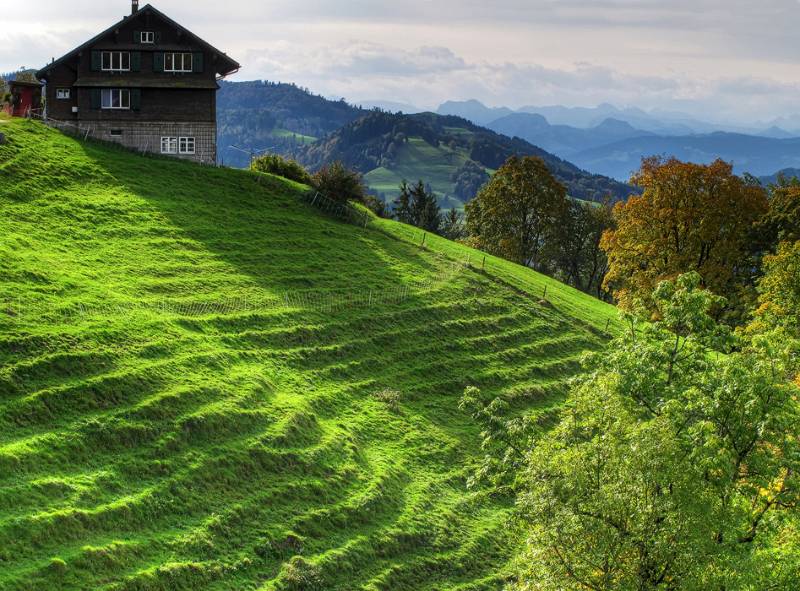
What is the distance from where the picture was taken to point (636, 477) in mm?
25688

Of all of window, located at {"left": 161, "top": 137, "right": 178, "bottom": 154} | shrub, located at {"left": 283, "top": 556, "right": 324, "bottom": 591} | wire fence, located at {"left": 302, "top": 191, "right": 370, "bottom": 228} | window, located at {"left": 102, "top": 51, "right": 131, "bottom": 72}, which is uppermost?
window, located at {"left": 102, "top": 51, "right": 131, "bottom": 72}

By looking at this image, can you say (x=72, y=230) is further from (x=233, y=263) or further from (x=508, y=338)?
(x=508, y=338)

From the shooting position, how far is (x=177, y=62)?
84000mm

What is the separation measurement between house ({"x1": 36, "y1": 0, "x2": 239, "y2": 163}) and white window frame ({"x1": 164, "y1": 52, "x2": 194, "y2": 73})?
0.09 metres

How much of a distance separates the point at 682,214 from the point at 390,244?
26934 millimetres

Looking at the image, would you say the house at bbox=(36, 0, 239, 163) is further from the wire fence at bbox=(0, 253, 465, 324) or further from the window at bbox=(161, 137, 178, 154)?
the wire fence at bbox=(0, 253, 465, 324)

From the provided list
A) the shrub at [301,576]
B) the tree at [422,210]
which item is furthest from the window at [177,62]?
the tree at [422,210]

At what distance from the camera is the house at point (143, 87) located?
269ft

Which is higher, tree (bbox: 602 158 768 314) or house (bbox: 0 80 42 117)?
house (bbox: 0 80 42 117)

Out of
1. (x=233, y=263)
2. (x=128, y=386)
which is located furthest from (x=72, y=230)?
(x=128, y=386)

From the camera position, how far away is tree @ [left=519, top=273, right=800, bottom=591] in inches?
981

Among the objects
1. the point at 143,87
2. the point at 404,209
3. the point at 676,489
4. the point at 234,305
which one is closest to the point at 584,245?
the point at 404,209

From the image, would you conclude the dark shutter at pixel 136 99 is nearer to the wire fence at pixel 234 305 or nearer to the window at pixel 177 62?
the window at pixel 177 62

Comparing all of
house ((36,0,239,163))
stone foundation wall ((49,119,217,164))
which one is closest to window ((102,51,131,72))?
house ((36,0,239,163))
